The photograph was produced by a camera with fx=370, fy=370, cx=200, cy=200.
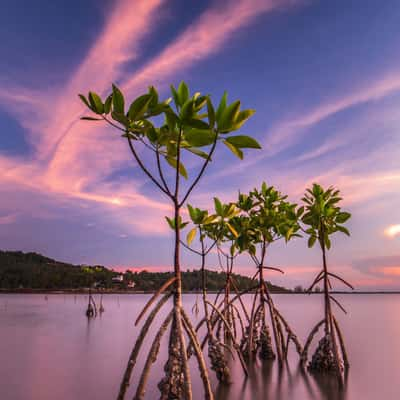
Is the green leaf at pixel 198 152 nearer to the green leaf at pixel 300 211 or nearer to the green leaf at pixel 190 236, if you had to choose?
the green leaf at pixel 190 236

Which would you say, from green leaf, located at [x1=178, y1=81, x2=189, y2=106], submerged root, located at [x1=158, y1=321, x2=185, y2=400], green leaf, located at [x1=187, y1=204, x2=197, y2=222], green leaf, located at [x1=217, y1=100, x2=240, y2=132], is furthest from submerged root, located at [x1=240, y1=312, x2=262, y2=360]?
green leaf, located at [x1=178, y1=81, x2=189, y2=106]

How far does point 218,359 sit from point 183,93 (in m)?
4.46

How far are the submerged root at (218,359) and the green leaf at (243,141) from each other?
3559mm

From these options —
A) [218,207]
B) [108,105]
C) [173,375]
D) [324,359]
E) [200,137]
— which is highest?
[108,105]

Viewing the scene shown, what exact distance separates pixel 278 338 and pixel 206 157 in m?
5.69

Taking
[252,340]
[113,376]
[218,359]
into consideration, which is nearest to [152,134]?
[218,359]

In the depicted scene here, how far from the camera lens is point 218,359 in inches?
245

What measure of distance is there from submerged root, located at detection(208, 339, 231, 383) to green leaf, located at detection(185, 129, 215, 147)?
3.55 meters

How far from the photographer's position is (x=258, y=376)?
751 centimetres

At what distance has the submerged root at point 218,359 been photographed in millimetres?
6045

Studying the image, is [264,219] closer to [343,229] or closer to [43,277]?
[343,229]

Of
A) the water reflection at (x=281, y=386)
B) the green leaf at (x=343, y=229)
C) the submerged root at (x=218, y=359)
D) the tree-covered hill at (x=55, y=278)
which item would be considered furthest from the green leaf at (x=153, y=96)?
the tree-covered hill at (x=55, y=278)

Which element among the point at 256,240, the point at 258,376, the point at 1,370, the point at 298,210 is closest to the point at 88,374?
the point at 1,370

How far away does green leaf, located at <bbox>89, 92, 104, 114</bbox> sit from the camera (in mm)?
3883
